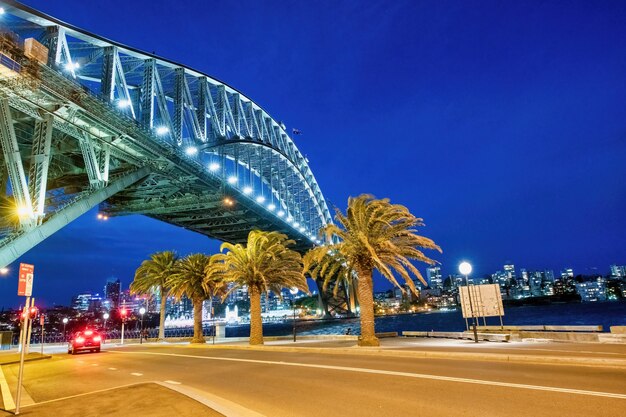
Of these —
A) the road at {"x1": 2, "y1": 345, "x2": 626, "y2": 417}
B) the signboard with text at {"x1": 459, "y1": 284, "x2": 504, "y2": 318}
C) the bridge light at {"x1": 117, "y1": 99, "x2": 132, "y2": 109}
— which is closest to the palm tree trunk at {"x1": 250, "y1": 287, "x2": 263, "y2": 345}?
the signboard with text at {"x1": 459, "y1": 284, "x2": 504, "y2": 318}

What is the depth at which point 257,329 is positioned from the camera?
1113 inches

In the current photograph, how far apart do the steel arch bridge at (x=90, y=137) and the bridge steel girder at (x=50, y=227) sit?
60 millimetres

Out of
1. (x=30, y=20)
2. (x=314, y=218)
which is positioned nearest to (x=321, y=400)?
(x=30, y=20)

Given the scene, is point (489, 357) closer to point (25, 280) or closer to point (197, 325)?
point (25, 280)

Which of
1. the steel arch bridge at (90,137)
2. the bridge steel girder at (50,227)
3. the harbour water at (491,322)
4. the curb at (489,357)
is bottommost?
the harbour water at (491,322)

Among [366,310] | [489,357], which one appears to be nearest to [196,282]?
[366,310]

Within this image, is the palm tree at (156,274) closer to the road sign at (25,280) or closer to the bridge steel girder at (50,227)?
the bridge steel girder at (50,227)

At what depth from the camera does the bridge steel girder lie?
2064 cm

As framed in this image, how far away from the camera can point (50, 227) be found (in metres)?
23.2

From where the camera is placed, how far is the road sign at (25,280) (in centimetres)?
937

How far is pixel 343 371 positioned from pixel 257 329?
57.5 ft

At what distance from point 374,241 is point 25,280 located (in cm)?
1592

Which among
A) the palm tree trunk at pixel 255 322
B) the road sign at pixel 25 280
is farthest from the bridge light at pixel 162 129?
the road sign at pixel 25 280

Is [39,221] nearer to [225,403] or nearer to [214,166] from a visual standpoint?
[225,403]
